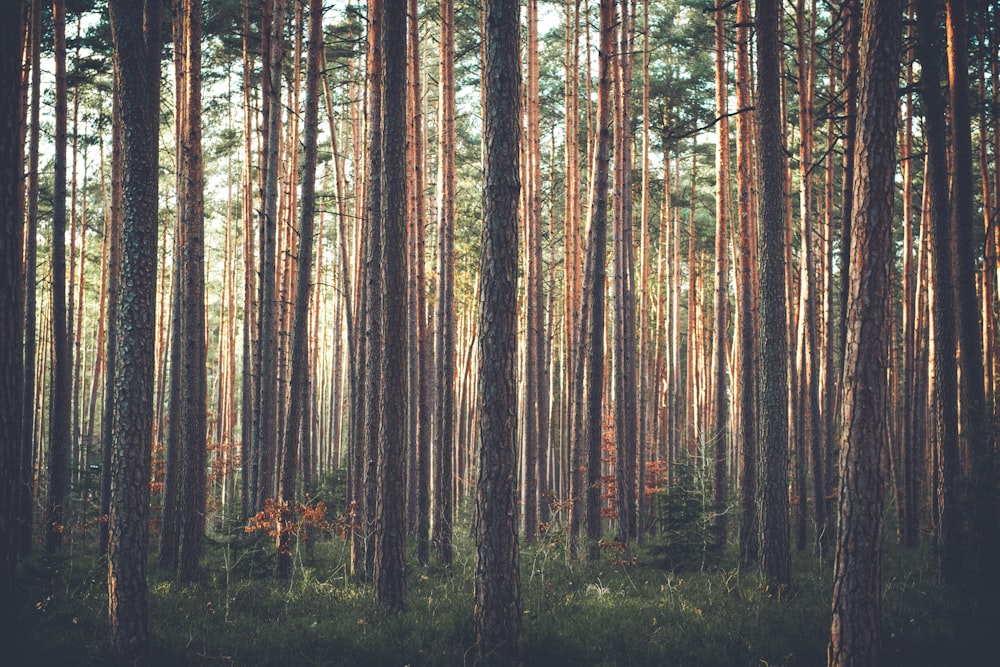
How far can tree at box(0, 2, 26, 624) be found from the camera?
371cm

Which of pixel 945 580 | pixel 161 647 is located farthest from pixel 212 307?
pixel 945 580

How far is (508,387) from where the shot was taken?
5633mm

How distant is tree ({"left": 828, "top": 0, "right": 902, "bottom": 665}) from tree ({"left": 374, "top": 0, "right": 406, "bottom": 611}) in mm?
4379

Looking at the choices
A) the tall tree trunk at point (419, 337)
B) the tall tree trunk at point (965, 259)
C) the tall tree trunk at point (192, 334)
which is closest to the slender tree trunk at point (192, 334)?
the tall tree trunk at point (192, 334)

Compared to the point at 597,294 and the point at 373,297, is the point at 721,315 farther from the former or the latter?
the point at 373,297

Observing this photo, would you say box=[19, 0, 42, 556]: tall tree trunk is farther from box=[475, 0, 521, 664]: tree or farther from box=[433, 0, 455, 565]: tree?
box=[475, 0, 521, 664]: tree

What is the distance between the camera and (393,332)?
7.17 m

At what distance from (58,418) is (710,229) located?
20.8 metres

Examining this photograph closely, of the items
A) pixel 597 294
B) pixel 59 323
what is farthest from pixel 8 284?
pixel 59 323

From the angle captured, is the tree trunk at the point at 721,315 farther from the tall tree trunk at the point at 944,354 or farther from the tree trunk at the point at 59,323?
the tree trunk at the point at 59,323

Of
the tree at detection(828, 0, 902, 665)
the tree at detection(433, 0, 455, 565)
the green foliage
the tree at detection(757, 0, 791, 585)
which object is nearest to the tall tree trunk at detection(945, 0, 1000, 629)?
the tree at detection(757, 0, 791, 585)

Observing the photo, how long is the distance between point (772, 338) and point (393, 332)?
14.8 feet

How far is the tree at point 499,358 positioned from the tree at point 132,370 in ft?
9.34

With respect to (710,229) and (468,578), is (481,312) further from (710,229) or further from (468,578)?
(710,229)
